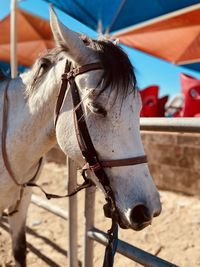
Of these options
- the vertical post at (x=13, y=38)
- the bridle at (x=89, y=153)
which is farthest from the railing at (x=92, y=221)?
the vertical post at (x=13, y=38)

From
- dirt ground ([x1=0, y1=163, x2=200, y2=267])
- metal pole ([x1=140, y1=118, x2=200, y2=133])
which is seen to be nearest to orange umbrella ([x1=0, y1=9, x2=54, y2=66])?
dirt ground ([x1=0, y1=163, x2=200, y2=267])

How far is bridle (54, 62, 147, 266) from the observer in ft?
4.09

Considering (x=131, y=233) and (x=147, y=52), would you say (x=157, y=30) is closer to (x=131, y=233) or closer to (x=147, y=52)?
(x=147, y=52)

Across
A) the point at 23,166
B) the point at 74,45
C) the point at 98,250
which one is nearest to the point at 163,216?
the point at 98,250

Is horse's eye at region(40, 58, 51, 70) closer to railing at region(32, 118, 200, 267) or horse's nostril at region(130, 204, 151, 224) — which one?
railing at region(32, 118, 200, 267)

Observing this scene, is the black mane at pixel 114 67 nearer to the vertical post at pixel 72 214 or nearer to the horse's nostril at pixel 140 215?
the horse's nostril at pixel 140 215

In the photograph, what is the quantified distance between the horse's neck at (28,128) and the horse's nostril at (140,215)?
0.64 m

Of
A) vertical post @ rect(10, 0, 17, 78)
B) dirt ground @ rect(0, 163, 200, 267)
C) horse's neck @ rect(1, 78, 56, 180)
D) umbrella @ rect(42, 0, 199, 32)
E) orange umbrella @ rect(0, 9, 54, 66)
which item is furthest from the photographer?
orange umbrella @ rect(0, 9, 54, 66)

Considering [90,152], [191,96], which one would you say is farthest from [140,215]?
[191,96]

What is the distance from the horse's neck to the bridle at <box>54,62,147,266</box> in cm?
17

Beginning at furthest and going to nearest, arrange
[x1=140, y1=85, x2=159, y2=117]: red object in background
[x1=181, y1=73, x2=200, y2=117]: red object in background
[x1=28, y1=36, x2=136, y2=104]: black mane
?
[x1=140, y1=85, x2=159, y2=117]: red object in background
[x1=181, y1=73, x2=200, y2=117]: red object in background
[x1=28, y1=36, x2=136, y2=104]: black mane

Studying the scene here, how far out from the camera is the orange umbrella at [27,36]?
376 inches

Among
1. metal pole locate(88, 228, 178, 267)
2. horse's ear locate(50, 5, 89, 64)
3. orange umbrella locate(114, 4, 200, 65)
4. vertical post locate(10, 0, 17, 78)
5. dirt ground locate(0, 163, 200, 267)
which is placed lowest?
dirt ground locate(0, 163, 200, 267)

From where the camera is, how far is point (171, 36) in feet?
24.0
